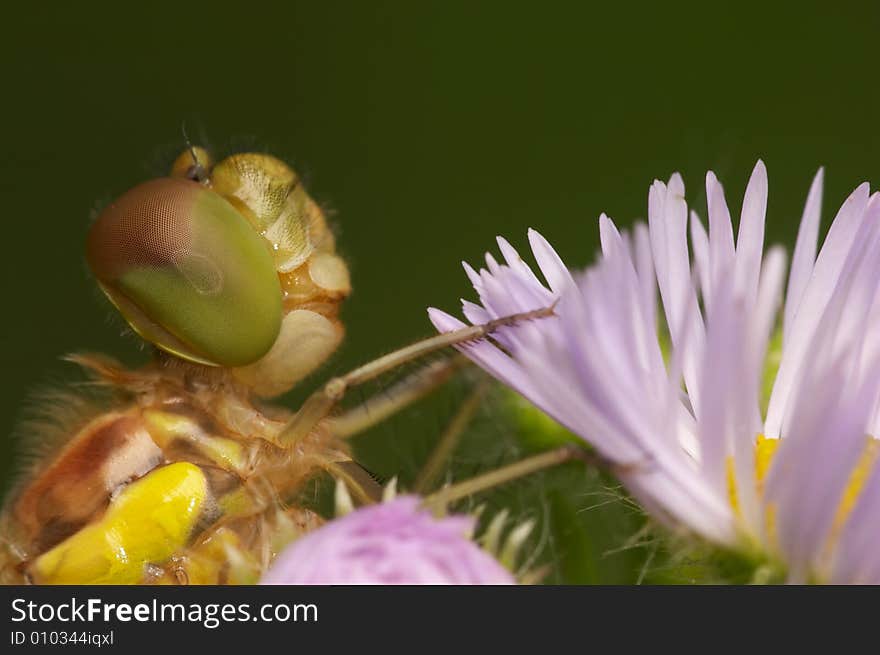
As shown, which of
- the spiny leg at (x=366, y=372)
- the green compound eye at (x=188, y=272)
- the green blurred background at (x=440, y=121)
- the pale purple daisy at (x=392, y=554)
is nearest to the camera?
the pale purple daisy at (x=392, y=554)

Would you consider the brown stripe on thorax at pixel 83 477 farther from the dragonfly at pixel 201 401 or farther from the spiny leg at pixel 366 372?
the spiny leg at pixel 366 372

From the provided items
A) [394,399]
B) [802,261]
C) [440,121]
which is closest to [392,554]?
[394,399]

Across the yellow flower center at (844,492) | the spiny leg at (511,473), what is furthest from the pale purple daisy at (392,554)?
the yellow flower center at (844,492)

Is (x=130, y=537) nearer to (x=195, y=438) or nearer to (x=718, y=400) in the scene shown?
(x=195, y=438)

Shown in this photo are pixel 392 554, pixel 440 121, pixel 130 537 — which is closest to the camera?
pixel 392 554

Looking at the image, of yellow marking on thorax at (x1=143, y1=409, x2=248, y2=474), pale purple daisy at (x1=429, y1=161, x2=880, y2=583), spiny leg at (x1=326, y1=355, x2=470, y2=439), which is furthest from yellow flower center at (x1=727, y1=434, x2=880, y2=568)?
yellow marking on thorax at (x1=143, y1=409, x2=248, y2=474)

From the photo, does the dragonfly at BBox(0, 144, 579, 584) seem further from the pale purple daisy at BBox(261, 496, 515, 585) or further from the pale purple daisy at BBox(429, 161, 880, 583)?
the pale purple daisy at BBox(261, 496, 515, 585)

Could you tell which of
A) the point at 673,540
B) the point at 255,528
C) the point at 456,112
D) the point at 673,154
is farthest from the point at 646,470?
the point at 456,112
